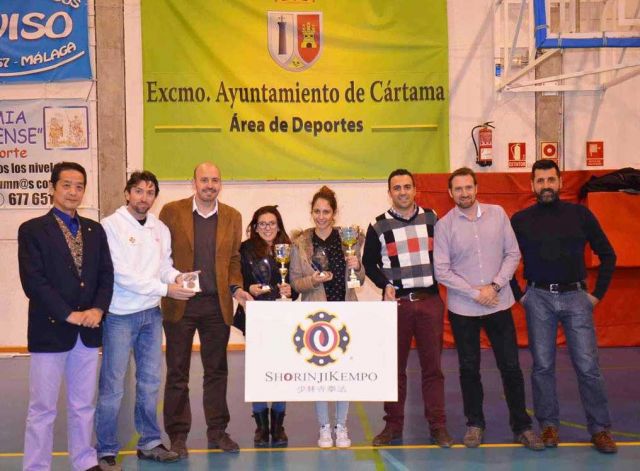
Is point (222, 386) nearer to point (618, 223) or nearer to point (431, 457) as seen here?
point (431, 457)

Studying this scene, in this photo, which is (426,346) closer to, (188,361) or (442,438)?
(442,438)

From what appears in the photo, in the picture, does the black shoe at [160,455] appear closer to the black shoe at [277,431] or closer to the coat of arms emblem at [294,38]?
the black shoe at [277,431]

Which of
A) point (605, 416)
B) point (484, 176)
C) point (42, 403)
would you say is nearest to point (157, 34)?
point (484, 176)

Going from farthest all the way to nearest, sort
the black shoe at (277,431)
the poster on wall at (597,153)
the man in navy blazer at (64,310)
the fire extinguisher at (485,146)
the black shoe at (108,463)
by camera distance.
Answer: the poster on wall at (597,153), the fire extinguisher at (485,146), the black shoe at (277,431), the black shoe at (108,463), the man in navy blazer at (64,310)

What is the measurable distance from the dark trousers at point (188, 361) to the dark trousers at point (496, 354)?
5.56 feet

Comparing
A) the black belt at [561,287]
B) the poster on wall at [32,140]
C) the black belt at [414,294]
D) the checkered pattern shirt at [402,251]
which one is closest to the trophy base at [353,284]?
the checkered pattern shirt at [402,251]

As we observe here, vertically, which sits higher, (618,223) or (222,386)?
(618,223)

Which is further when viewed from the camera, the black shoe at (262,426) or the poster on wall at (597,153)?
the poster on wall at (597,153)

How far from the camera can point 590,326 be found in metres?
4.70

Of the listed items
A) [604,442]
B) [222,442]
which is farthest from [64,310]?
[604,442]

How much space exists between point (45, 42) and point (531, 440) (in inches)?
318

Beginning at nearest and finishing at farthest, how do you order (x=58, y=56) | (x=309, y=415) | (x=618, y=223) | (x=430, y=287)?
(x=430, y=287)
(x=309, y=415)
(x=618, y=223)
(x=58, y=56)

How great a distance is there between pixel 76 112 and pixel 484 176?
18.5 feet

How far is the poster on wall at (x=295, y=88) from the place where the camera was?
30.2 ft
